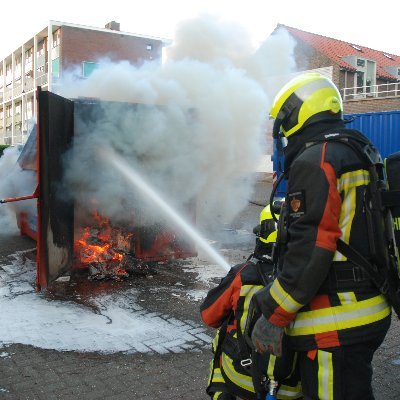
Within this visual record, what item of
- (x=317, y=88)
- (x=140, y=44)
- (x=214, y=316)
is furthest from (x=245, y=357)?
(x=140, y=44)

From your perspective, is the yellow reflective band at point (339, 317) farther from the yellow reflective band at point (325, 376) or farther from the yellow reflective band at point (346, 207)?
the yellow reflective band at point (346, 207)

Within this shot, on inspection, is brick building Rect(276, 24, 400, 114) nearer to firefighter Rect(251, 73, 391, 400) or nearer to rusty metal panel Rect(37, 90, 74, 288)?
rusty metal panel Rect(37, 90, 74, 288)

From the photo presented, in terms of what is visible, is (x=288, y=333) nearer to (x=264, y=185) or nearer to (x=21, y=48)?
(x=264, y=185)

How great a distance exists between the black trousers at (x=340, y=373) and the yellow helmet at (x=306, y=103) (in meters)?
0.95

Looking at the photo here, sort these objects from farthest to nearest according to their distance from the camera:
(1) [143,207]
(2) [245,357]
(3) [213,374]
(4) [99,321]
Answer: (1) [143,207] < (4) [99,321] < (3) [213,374] < (2) [245,357]

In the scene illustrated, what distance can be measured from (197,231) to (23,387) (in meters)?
4.44

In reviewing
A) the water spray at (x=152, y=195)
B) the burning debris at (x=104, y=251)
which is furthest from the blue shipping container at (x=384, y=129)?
the burning debris at (x=104, y=251)

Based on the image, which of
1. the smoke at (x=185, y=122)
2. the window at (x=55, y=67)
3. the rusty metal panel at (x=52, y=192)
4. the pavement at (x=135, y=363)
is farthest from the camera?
the window at (x=55, y=67)

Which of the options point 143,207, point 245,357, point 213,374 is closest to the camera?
point 245,357

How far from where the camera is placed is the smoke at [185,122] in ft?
20.0

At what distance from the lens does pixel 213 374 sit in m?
2.35

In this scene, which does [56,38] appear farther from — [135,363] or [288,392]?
[288,392]

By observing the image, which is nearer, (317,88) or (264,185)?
(317,88)

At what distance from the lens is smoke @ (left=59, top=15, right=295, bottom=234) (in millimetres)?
6082
